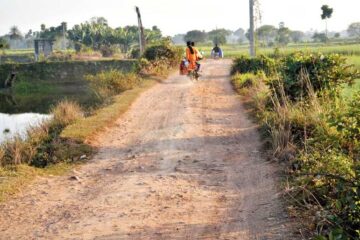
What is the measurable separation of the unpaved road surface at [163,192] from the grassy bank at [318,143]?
1.06ft

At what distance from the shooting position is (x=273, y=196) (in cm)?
604

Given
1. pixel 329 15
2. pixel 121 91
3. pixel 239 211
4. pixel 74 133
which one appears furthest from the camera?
pixel 329 15

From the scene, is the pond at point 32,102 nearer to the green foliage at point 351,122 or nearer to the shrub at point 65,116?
the shrub at point 65,116

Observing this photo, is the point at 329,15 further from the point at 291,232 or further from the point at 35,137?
the point at 291,232

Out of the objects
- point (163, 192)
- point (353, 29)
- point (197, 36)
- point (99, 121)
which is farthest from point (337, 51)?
point (353, 29)

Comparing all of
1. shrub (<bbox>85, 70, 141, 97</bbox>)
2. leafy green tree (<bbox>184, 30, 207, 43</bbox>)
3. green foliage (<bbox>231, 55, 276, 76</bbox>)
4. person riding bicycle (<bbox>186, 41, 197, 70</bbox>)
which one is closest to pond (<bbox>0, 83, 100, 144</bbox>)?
shrub (<bbox>85, 70, 141, 97</bbox>)

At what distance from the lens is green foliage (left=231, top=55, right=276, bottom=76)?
21772 mm

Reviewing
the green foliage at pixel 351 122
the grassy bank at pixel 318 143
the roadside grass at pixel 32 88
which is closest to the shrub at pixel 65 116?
the grassy bank at pixel 318 143

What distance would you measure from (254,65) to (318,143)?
1639cm

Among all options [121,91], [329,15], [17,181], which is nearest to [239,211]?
[17,181]

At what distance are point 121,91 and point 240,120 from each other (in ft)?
26.6

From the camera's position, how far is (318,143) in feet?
22.4

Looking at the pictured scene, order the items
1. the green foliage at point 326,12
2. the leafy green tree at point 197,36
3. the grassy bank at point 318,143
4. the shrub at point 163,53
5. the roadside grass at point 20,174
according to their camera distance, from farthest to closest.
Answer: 1. the leafy green tree at point 197,36
2. the green foliage at point 326,12
3. the shrub at point 163,53
4. the roadside grass at point 20,174
5. the grassy bank at point 318,143

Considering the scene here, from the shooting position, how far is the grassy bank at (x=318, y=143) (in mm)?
4316
